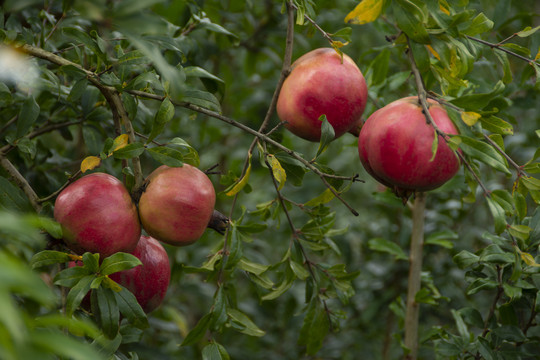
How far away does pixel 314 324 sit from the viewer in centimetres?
119

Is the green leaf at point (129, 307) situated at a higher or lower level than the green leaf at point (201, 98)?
lower

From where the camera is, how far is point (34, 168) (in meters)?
1.29

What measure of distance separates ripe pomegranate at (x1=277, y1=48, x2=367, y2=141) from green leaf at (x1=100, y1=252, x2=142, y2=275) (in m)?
0.38

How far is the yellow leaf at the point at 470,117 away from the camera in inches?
33.3

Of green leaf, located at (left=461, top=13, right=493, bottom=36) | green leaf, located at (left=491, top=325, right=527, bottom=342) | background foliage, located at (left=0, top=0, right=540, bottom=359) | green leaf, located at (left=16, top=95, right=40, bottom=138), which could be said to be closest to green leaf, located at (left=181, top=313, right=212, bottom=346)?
background foliage, located at (left=0, top=0, right=540, bottom=359)

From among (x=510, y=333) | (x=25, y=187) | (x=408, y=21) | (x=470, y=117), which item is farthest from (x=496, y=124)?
(x=25, y=187)

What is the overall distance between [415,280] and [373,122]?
0.66m

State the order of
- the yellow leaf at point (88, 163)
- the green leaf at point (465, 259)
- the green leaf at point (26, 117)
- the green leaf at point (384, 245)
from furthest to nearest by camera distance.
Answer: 1. the green leaf at point (384, 245)
2. the green leaf at point (465, 259)
3. the green leaf at point (26, 117)
4. the yellow leaf at point (88, 163)

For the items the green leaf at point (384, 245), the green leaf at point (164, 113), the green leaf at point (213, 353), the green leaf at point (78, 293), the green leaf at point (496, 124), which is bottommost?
the green leaf at point (384, 245)

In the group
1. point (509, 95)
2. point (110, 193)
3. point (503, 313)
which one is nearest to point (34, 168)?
point (110, 193)

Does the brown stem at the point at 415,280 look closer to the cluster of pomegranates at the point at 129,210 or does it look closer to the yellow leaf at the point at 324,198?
the yellow leaf at the point at 324,198

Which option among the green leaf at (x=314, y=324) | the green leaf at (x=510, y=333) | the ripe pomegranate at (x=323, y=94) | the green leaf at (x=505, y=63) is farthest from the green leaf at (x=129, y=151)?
the green leaf at (x=510, y=333)

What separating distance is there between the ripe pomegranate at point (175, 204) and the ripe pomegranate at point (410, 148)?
0.93 feet

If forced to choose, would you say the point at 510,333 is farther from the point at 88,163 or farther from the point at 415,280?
the point at 88,163
